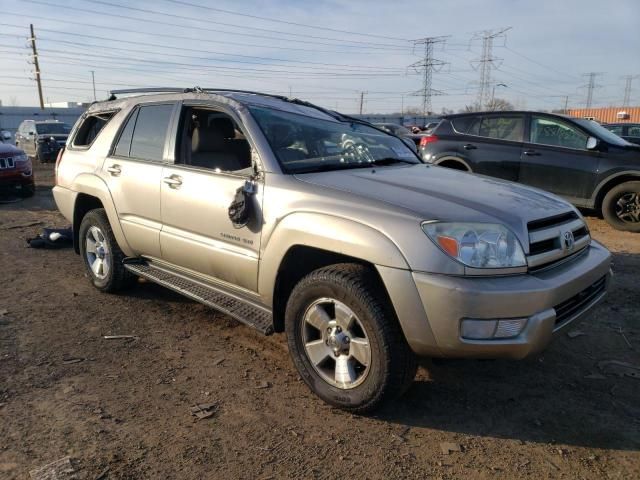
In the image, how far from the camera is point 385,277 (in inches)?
104

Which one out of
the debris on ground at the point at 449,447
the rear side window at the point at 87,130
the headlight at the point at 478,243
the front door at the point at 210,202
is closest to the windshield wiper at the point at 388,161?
the front door at the point at 210,202

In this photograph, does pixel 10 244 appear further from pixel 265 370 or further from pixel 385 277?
pixel 385 277

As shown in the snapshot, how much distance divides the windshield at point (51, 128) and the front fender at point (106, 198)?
1738cm

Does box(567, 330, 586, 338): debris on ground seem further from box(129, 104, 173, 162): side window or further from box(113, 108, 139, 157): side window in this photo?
box(113, 108, 139, 157): side window

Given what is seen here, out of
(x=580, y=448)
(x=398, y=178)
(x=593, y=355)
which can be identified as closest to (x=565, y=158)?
(x=593, y=355)

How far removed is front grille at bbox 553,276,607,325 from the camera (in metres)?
2.77

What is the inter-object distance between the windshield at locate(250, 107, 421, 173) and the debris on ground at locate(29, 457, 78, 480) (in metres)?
1.99

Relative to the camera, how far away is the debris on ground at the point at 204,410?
295 centimetres

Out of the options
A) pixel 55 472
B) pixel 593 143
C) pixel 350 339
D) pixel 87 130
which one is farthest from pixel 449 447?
pixel 593 143

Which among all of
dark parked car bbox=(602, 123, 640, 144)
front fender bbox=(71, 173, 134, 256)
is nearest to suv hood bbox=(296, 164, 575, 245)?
front fender bbox=(71, 173, 134, 256)

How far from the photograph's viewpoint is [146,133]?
4.36m

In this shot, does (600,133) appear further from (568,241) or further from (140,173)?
(140,173)

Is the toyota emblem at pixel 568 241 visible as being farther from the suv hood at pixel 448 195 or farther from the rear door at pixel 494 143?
the rear door at pixel 494 143

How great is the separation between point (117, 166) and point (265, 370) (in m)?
2.29
